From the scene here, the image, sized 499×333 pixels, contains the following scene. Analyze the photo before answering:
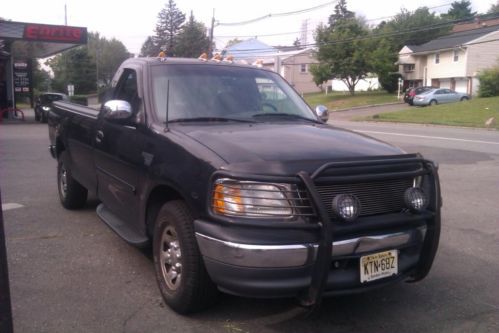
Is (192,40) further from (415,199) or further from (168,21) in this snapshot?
(415,199)

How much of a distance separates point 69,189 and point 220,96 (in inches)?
123

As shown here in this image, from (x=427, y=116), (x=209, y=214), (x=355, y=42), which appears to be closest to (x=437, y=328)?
(x=209, y=214)

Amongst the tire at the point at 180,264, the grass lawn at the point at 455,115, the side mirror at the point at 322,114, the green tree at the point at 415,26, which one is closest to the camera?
the tire at the point at 180,264

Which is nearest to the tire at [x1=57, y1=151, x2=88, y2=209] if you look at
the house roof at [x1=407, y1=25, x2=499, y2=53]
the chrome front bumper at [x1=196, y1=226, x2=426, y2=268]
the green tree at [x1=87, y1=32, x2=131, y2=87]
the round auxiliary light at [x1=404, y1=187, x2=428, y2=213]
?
the chrome front bumper at [x1=196, y1=226, x2=426, y2=268]

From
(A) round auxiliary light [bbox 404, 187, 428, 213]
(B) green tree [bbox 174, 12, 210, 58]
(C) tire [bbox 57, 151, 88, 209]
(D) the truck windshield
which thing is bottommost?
(C) tire [bbox 57, 151, 88, 209]

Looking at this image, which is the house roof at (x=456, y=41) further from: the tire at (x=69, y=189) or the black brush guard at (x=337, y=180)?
the black brush guard at (x=337, y=180)

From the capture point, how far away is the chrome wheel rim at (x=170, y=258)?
3816 mm

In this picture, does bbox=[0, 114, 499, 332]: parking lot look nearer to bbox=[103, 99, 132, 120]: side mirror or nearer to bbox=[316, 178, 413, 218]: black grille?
bbox=[316, 178, 413, 218]: black grille

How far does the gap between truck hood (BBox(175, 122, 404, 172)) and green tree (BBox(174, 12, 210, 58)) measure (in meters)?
76.4

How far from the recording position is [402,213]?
3.66 m

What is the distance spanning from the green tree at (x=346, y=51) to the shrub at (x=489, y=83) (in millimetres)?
11020

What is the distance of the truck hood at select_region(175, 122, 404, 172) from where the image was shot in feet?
11.2

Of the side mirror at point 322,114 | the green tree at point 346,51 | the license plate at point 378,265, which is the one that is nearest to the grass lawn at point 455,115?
the green tree at point 346,51

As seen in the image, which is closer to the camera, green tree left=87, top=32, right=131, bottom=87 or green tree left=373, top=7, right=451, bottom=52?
green tree left=373, top=7, right=451, bottom=52
